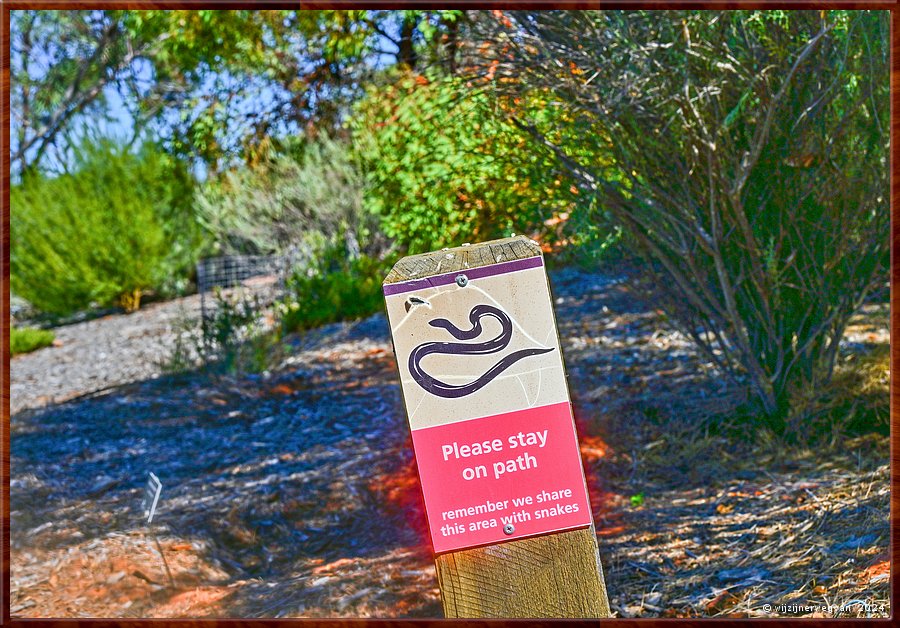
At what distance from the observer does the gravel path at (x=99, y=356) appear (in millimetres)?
9156

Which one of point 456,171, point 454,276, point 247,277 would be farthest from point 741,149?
point 247,277

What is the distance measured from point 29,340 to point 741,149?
942 centimetres

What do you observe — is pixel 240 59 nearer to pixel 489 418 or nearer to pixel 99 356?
pixel 99 356

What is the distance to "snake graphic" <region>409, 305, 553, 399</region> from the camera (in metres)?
1.93

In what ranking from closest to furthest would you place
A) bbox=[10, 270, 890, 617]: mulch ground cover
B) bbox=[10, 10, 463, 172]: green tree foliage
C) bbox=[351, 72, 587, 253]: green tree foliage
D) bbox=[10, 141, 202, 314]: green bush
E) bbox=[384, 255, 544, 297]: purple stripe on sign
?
bbox=[384, 255, 544, 297]: purple stripe on sign, bbox=[10, 270, 890, 617]: mulch ground cover, bbox=[351, 72, 587, 253]: green tree foliage, bbox=[10, 10, 463, 172]: green tree foliage, bbox=[10, 141, 202, 314]: green bush

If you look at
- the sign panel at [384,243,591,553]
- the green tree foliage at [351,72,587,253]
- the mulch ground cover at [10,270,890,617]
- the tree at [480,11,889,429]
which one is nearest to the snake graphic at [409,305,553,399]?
the sign panel at [384,243,591,553]

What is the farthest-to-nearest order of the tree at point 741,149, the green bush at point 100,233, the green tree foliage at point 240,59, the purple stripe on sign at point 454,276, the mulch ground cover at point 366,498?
the green bush at point 100,233
the green tree foliage at point 240,59
the tree at point 741,149
the mulch ground cover at point 366,498
the purple stripe on sign at point 454,276

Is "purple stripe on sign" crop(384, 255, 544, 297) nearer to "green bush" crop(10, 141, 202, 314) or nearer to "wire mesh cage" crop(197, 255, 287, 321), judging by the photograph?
"wire mesh cage" crop(197, 255, 287, 321)

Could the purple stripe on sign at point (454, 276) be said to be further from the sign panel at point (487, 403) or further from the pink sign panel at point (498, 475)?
the pink sign panel at point (498, 475)

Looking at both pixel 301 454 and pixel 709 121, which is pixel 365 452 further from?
pixel 709 121

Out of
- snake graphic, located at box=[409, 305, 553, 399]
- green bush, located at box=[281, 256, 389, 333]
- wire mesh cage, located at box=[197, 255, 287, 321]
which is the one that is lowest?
snake graphic, located at box=[409, 305, 553, 399]

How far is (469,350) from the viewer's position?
1934 mm

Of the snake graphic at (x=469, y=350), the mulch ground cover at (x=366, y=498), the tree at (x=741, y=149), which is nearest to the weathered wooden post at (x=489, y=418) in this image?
the snake graphic at (x=469, y=350)

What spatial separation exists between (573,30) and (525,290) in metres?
2.80
